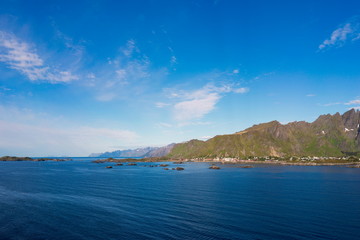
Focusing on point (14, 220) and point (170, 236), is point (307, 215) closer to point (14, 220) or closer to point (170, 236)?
point (170, 236)

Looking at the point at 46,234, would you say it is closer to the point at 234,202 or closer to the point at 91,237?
the point at 91,237

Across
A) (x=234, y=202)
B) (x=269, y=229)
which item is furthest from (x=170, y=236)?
(x=234, y=202)

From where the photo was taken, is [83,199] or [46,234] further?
[83,199]

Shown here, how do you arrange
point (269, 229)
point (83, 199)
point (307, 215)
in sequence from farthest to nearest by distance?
point (83, 199) < point (307, 215) < point (269, 229)

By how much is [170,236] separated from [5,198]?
6114 centimetres

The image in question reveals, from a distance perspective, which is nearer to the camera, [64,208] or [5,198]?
[64,208]

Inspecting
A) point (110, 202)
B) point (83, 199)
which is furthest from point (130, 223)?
point (83, 199)

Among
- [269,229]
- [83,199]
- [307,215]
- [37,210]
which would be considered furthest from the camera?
[83,199]

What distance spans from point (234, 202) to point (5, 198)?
230ft

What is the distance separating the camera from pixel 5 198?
67.3 metres

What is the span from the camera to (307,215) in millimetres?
49125

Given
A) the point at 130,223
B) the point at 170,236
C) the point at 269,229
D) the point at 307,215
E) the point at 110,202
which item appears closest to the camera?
the point at 170,236

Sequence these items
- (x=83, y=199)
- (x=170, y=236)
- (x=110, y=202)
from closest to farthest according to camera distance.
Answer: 1. (x=170, y=236)
2. (x=110, y=202)
3. (x=83, y=199)

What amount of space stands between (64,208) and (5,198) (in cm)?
2719
